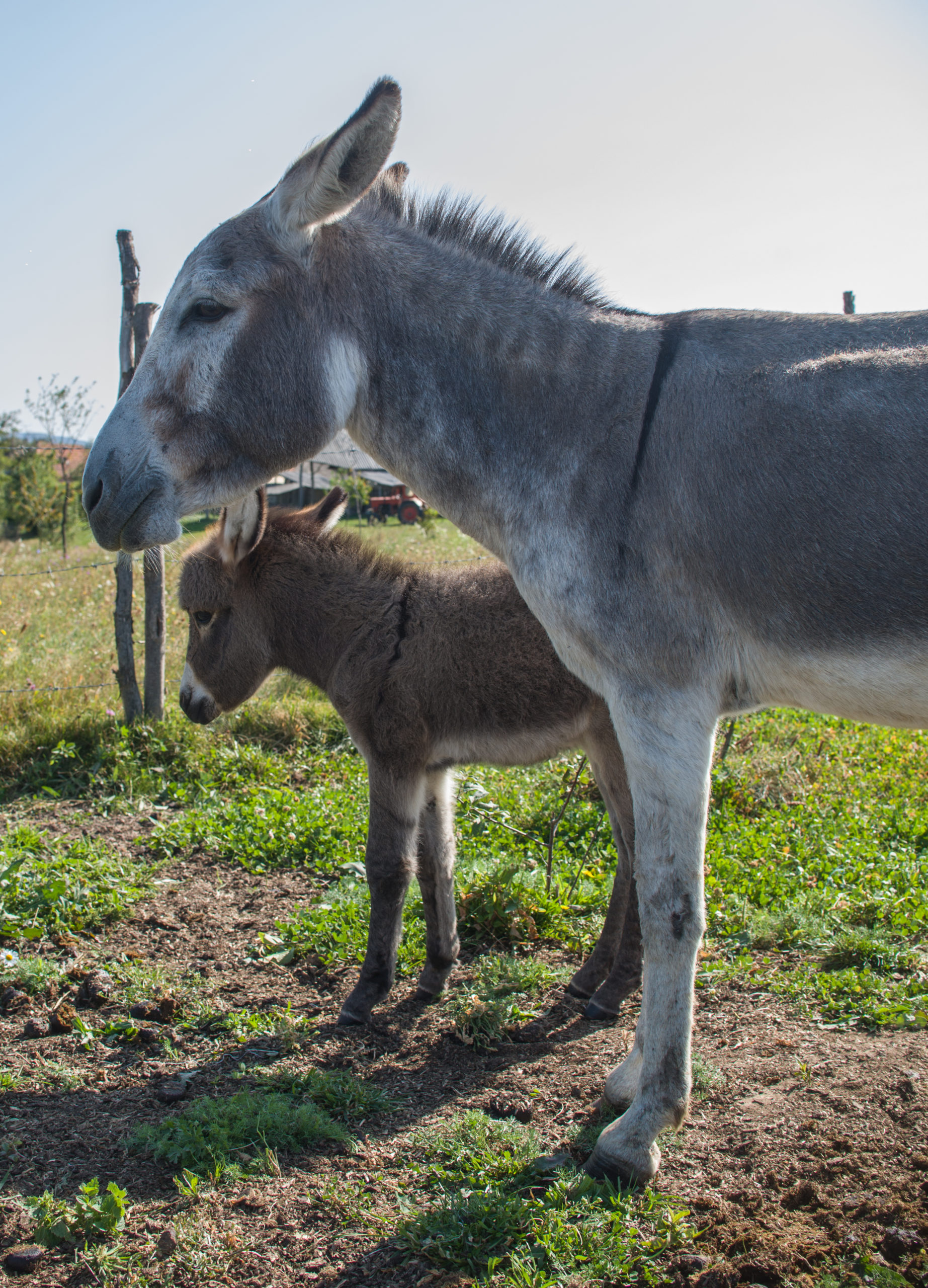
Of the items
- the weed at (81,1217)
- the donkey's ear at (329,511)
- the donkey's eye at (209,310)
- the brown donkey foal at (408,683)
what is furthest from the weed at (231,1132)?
the donkey's ear at (329,511)

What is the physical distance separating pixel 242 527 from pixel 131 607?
295 cm

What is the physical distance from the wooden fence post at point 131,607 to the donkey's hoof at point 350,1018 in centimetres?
371

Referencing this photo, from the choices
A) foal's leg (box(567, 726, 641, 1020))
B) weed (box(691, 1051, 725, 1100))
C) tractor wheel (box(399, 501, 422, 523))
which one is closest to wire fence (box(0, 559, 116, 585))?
foal's leg (box(567, 726, 641, 1020))

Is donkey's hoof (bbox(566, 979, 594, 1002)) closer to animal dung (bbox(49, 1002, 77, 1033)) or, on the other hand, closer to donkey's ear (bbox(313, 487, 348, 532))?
animal dung (bbox(49, 1002, 77, 1033))

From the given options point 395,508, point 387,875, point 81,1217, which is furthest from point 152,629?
point 395,508

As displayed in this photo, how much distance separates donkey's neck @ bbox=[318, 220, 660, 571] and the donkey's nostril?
80 cm

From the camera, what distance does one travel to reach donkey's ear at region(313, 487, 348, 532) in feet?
15.1

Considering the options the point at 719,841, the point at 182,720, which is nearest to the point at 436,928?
the point at 719,841

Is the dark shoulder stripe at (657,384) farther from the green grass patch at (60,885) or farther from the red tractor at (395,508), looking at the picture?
the red tractor at (395,508)

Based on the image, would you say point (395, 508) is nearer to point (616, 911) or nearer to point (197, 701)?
point (197, 701)

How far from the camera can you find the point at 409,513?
3559 centimetres

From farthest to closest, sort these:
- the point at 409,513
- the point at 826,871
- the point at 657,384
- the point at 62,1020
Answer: the point at 409,513, the point at 826,871, the point at 62,1020, the point at 657,384

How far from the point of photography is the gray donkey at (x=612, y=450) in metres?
2.27

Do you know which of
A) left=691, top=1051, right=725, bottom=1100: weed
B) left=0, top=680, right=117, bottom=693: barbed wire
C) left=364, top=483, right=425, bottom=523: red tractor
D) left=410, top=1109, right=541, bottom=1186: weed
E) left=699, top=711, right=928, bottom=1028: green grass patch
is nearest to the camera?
left=410, top=1109, right=541, bottom=1186: weed
